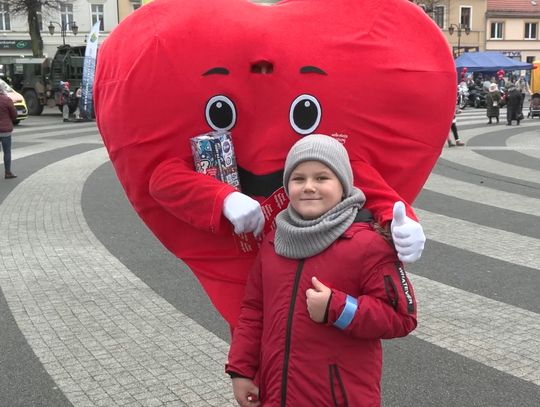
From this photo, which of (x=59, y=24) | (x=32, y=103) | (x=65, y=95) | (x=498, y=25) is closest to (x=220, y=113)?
(x=65, y=95)

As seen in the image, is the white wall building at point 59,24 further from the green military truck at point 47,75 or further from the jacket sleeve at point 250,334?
the jacket sleeve at point 250,334

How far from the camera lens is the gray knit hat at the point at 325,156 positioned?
6.95 feet

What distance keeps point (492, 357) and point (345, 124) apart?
2.46 meters

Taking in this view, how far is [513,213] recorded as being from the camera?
28.6ft

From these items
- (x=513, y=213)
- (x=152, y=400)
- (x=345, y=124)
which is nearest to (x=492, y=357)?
(x=152, y=400)

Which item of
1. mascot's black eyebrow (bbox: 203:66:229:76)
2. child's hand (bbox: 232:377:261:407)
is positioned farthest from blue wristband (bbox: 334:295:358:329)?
mascot's black eyebrow (bbox: 203:66:229:76)

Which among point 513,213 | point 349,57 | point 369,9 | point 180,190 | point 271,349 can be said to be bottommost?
point 513,213

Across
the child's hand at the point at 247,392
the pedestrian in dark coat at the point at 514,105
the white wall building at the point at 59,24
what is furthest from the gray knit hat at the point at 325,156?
the white wall building at the point at 59,24

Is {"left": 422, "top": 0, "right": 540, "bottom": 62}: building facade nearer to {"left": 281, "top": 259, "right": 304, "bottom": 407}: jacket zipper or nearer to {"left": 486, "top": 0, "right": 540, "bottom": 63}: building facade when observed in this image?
{"left": 486, "top": 0, "right": 540, "bottom": 63}: building facade

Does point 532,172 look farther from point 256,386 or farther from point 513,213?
point 256,386

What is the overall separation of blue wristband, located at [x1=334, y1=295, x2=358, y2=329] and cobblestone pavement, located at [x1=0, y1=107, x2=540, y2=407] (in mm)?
1894

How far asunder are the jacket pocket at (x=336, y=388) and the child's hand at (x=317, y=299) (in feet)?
0.62

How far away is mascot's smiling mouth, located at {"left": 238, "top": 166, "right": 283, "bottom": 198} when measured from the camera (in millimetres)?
2453

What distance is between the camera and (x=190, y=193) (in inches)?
92.6
